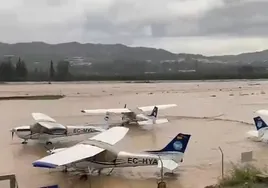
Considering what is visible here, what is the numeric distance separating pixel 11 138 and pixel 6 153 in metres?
4.69

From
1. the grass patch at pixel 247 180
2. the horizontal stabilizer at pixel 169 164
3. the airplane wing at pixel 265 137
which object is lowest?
the airplane wing at pixel 265 137

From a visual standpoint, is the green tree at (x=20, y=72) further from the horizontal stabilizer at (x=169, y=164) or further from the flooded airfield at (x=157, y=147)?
the horizontal stabilizer at (x=169, y=164)

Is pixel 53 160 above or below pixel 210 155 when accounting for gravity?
above

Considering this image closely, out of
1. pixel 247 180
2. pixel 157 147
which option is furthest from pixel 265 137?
pixel 247 180

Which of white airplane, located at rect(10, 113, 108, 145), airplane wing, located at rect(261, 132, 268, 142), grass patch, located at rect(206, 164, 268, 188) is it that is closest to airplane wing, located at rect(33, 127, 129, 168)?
grass patch, located at rect(206, 164, 268, 188)

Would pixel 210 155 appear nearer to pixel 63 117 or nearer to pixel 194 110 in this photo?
pixel 63 117

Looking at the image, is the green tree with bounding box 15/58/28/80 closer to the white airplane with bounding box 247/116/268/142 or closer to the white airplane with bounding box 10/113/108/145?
the white airplane with bounding box 10/113/108/145

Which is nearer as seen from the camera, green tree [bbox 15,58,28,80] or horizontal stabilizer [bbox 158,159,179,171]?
horizontal stabilizer [bbox 158,159,179,171]

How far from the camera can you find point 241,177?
523 inches

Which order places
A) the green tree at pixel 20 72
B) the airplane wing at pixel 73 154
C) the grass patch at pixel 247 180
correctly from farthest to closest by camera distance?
1. the green tree at pixel 20 72
2. the airplane wing at pixel 73 154
3. the grass patch at pixel 247 180

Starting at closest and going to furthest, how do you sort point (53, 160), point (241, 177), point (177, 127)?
1. point (241, 177)
2. point (53, 160)
3. point (177, 127)

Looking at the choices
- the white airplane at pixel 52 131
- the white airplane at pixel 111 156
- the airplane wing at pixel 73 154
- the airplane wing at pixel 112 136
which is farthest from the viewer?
the white airplane at pixel 52 131

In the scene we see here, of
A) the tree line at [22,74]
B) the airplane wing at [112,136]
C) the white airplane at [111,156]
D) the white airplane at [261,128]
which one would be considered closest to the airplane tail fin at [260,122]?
the white airplane at [261,128]

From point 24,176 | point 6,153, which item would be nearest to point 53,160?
point 24,176
